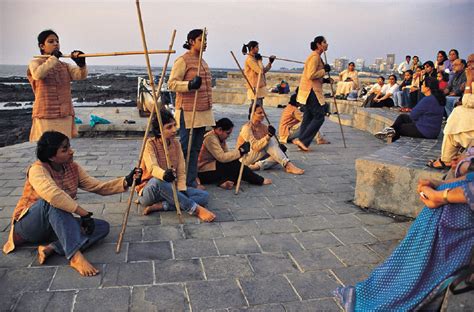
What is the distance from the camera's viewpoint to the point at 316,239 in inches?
148

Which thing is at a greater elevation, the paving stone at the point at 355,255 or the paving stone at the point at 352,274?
the paving stone at the point at 355,255

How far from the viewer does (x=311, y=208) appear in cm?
459

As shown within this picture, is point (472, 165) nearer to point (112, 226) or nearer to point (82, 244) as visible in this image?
point (82, 244)

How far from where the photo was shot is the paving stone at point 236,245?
3.47 meters

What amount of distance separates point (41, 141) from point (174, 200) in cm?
143

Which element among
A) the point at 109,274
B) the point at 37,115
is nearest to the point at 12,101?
the point at 37,115

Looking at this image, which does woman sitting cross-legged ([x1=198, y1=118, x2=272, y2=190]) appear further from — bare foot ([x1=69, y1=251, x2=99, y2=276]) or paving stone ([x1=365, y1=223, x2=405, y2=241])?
bare foot ([x1=69, y1=251, x2=99, y2=276])

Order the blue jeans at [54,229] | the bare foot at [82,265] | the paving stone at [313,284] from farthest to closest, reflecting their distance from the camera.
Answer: the blue jeans at [54,229], the bare foot at [82,265], the paving stone at [313,284]

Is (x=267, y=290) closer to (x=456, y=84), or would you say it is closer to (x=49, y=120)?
(x=49, y=120)

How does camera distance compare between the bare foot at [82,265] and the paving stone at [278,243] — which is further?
the paving stone at [278,243]

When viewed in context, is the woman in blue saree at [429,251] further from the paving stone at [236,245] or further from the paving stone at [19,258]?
the paving stone at [19,258]

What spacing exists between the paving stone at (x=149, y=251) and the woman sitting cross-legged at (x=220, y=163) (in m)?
1.77

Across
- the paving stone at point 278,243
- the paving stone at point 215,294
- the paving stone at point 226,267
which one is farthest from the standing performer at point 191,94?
the paving stone at point 215,294

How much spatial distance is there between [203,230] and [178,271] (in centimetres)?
82
